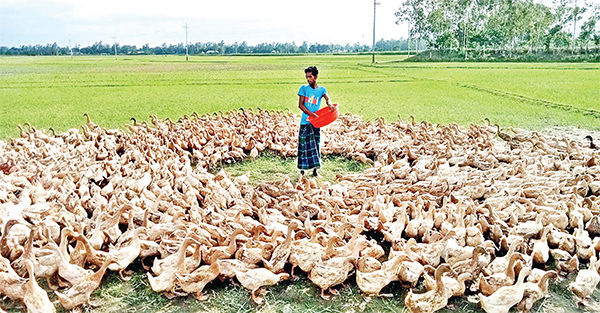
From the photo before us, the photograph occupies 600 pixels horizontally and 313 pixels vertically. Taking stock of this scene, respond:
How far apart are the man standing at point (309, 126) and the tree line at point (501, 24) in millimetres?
61428

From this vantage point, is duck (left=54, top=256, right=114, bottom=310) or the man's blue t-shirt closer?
duck (left=54, top=256, right=114, bottom=310)

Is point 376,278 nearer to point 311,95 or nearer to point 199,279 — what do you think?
point 199,279

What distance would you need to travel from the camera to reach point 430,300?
4.13m

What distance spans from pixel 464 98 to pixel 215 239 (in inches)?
632

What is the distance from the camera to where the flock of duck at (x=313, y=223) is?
4.49m

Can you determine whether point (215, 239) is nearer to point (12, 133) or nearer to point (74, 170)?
point (74, 170)

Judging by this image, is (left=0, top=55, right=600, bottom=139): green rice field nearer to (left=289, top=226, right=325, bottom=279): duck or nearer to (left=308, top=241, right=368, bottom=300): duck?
(left=289, top=226, right=325, bottom=279): duck

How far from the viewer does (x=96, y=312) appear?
4.28 meters

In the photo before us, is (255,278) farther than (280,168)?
No

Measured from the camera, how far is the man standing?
→ 776 centimetres

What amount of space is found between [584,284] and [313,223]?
277 cm

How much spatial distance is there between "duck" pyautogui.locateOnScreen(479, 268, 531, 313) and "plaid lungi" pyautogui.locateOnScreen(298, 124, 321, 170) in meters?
4.37

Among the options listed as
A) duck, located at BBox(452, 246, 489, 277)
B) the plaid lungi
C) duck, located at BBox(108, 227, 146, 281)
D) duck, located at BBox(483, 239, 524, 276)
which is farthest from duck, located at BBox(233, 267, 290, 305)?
the plaid lungi

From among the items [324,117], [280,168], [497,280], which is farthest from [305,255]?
[280,168]
